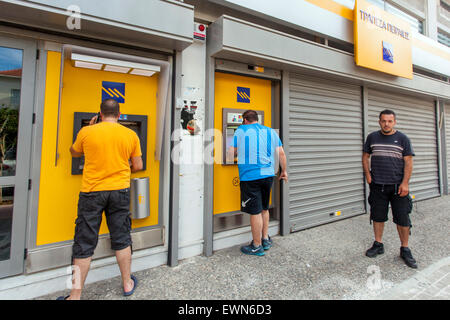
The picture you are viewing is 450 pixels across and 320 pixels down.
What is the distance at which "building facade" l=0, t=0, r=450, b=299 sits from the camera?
2.24 metres

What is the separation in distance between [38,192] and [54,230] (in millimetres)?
410

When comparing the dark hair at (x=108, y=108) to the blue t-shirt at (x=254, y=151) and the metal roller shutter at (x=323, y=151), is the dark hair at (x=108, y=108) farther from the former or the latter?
the metal roller shutter at (x=323, y=151)

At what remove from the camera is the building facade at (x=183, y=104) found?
224 centimetres

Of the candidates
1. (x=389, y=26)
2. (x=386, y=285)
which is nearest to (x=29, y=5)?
(x=386, y=285)

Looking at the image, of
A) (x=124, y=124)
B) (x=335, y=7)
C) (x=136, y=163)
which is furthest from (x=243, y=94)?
(x=335, y=7)

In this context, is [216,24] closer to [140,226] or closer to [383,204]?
[140,226]

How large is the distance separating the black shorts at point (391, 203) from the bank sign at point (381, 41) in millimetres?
2315

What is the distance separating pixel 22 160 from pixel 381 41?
5.73 m

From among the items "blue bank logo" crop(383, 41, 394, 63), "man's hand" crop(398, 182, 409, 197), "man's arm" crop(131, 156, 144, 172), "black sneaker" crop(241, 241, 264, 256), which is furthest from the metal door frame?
"blue bank logo" crop(383, 41, 394, 63)

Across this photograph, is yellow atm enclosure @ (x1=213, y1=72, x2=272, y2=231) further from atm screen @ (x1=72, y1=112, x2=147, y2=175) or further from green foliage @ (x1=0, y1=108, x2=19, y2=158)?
green foliage @ (x1=0, y1=108, x2=19, y2=158)

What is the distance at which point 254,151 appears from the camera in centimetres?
293

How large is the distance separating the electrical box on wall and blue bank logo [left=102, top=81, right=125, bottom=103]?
1.13 m

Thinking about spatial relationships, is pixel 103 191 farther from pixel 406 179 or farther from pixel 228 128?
pixel 406 179

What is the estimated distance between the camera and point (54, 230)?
7.84 ft
